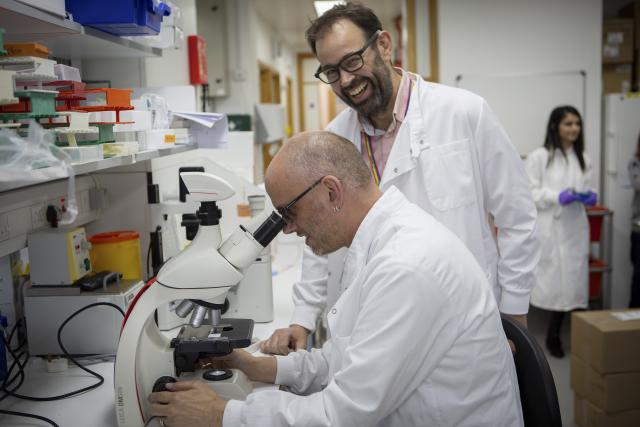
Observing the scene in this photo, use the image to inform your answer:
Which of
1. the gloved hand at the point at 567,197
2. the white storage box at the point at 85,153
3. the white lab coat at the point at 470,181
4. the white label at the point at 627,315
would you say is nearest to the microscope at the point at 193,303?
the white storage box at the point at 85,153

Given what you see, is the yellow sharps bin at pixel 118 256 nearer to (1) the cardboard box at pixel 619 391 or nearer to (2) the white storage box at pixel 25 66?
(2) the white storage box at pixel 25 66

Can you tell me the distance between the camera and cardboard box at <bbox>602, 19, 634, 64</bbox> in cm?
447

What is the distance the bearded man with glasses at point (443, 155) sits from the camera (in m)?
1.68

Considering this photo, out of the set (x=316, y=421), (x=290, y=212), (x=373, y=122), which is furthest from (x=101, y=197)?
(x=316, y=421)

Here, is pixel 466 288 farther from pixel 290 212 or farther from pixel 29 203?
pixel 29 203

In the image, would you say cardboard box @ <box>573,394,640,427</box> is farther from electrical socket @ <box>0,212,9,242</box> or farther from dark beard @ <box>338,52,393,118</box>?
electrical socket @ <box>0,212,9,242</box>

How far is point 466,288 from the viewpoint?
108cm

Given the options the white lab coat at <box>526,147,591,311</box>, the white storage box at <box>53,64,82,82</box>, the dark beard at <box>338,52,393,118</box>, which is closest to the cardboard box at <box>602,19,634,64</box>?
the white lab coat at <box>526,147,591,311</box>

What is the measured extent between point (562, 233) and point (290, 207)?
315 cm

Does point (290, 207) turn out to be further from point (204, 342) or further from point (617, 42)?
point (617, 42)

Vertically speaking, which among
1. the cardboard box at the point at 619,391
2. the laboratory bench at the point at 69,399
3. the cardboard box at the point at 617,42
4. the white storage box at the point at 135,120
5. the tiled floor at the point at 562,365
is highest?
the cardboard box at the point at 617,42

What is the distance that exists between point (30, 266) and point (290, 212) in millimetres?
907

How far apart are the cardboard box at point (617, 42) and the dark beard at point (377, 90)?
11.3ft

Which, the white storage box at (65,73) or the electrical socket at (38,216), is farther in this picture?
the electrical socket at (38,216)
